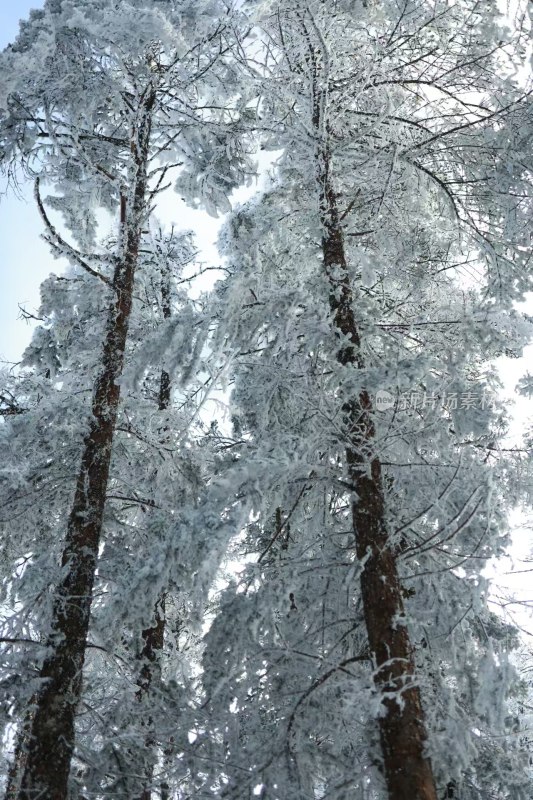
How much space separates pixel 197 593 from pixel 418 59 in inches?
261

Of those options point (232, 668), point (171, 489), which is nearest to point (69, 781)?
point (232, 668)

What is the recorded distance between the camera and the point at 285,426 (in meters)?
6.54

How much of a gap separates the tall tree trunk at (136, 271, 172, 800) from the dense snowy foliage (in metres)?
0.08

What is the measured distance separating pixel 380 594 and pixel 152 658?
222 inches

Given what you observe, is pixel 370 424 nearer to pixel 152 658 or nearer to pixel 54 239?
pixel 54 239

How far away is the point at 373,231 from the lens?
708cm

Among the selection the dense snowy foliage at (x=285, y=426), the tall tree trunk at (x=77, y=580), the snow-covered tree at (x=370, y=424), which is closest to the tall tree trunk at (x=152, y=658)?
the dense snowy foliage at (x=285, y=426)

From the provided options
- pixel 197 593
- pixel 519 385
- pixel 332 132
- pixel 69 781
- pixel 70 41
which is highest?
pixel 70 41

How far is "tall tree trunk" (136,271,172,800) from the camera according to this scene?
6.27 m

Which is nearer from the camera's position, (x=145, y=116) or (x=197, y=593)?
(x=197, y=593)

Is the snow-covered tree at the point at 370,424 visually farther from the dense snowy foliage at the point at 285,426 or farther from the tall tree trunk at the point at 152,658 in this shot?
the tall tree trunk at the point at 152,658

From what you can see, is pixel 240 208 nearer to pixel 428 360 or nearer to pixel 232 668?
pixel 428 360

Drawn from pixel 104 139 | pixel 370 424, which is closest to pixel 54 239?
pixel 104 139

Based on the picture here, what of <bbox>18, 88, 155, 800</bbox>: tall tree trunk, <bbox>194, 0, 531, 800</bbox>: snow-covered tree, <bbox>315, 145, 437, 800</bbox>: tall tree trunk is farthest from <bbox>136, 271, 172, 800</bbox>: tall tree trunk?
<bbox>315, 145, 437, 800</bbox>: tall tree trunk
